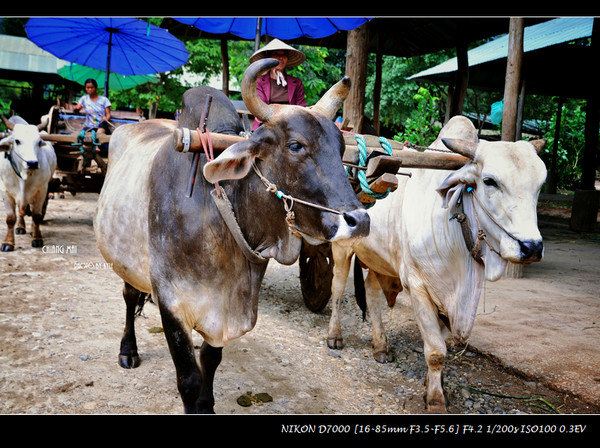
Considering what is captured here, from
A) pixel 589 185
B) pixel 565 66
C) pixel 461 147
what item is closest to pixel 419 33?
pixel 565 66

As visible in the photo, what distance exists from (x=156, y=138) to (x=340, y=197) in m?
1.69

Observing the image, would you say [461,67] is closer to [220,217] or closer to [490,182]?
[490,182]

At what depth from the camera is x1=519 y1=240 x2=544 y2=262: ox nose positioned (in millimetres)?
2352

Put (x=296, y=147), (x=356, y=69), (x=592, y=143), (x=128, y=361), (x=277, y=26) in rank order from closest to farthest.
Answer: (x=296, y=147), (x=128, y=361), (x=356, y=69), (x=277, y=26), (x=592, y=143)

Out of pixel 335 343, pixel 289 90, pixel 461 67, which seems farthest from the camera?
pixel 461 67

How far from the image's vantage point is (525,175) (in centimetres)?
253

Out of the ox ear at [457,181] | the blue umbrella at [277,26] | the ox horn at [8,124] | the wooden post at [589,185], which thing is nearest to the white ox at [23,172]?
the ox horn at [8,124]

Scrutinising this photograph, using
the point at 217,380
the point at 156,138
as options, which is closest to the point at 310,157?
the point at 156,138

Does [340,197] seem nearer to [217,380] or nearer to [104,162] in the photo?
[217,380]

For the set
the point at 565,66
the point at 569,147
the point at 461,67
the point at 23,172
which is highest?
the point at 565,66

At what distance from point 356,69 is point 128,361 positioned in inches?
156

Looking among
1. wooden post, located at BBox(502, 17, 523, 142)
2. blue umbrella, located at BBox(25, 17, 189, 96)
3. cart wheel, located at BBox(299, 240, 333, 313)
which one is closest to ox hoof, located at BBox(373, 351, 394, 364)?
cart wheel, located at BBox(299, 240, 333, 313)

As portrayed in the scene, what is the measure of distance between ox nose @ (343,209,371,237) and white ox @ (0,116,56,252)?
5135 mm

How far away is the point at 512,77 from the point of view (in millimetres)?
5434
